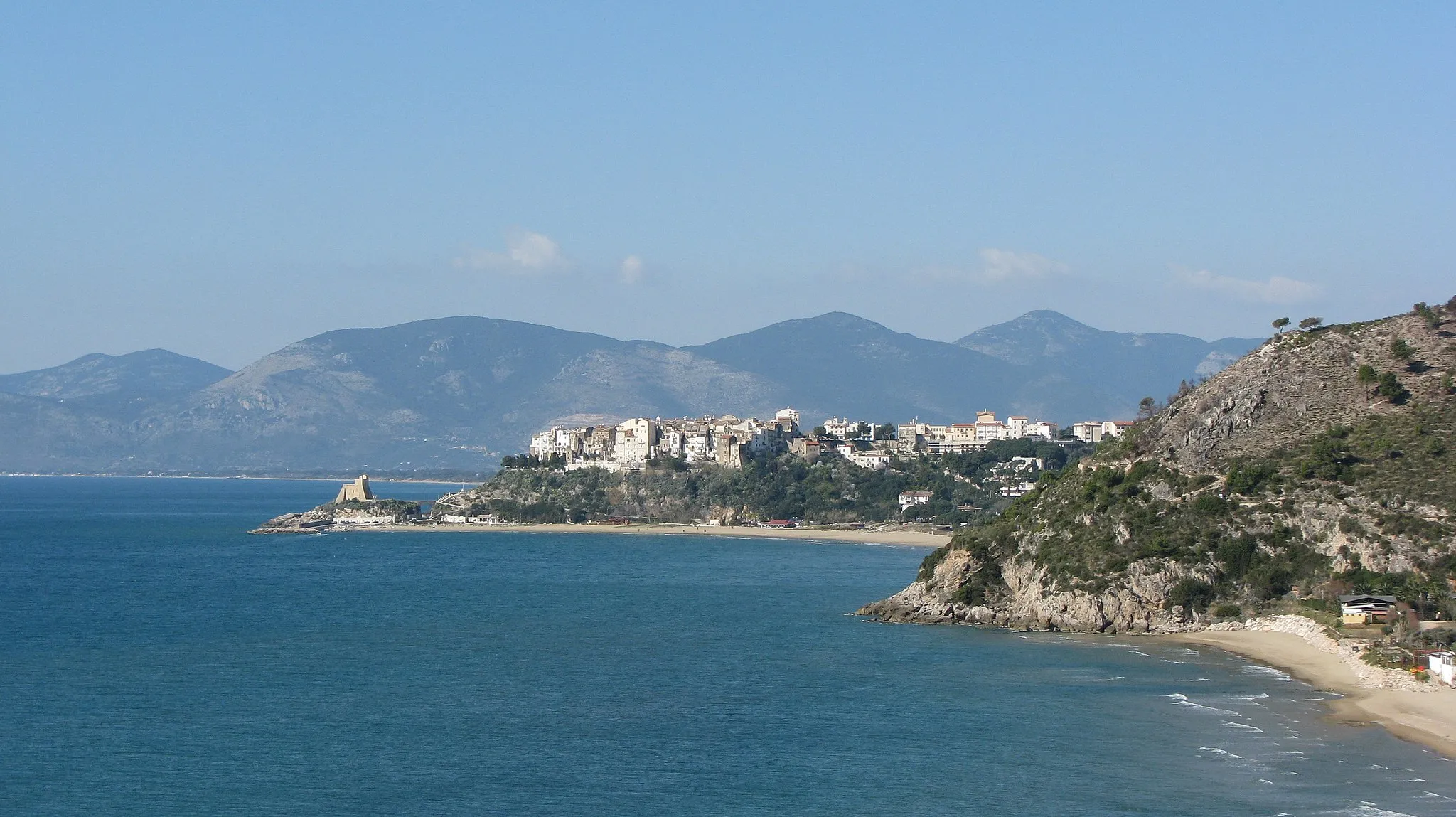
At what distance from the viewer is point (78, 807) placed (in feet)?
110

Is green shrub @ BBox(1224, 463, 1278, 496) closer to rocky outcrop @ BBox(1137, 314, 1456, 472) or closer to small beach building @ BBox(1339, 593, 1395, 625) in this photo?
rocky outcrop @ BBox(1137, 314, 1456, 472)

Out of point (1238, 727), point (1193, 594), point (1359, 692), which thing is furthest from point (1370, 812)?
point (1193, 594)

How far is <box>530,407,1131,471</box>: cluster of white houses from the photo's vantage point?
16888cm

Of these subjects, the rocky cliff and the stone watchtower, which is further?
the stone watchtower

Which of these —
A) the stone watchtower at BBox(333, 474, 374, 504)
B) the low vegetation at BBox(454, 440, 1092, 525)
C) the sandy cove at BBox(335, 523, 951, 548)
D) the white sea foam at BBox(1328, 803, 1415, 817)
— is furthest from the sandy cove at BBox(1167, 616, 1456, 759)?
the stone watchtower at BBox(333, 474, 374, 504)

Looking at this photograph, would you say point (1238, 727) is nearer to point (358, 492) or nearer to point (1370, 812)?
point (1370, 812)

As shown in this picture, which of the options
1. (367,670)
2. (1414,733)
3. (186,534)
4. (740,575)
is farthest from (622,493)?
(1414,733)

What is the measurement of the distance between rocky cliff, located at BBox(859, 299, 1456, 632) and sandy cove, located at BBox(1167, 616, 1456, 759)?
1931mm

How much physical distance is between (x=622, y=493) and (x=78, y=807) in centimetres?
12541

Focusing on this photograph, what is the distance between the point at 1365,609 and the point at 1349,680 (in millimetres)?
7249

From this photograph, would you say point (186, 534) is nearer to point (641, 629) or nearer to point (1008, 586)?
point (641, 629)

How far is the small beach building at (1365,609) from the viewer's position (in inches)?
2104

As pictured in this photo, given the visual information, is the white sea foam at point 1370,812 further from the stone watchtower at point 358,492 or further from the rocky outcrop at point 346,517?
the stone watchtower at point 358,492

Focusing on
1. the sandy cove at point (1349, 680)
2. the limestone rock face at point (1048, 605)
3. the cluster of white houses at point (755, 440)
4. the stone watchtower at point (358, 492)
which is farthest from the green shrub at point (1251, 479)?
the stone watchtower at point (358, 492)
